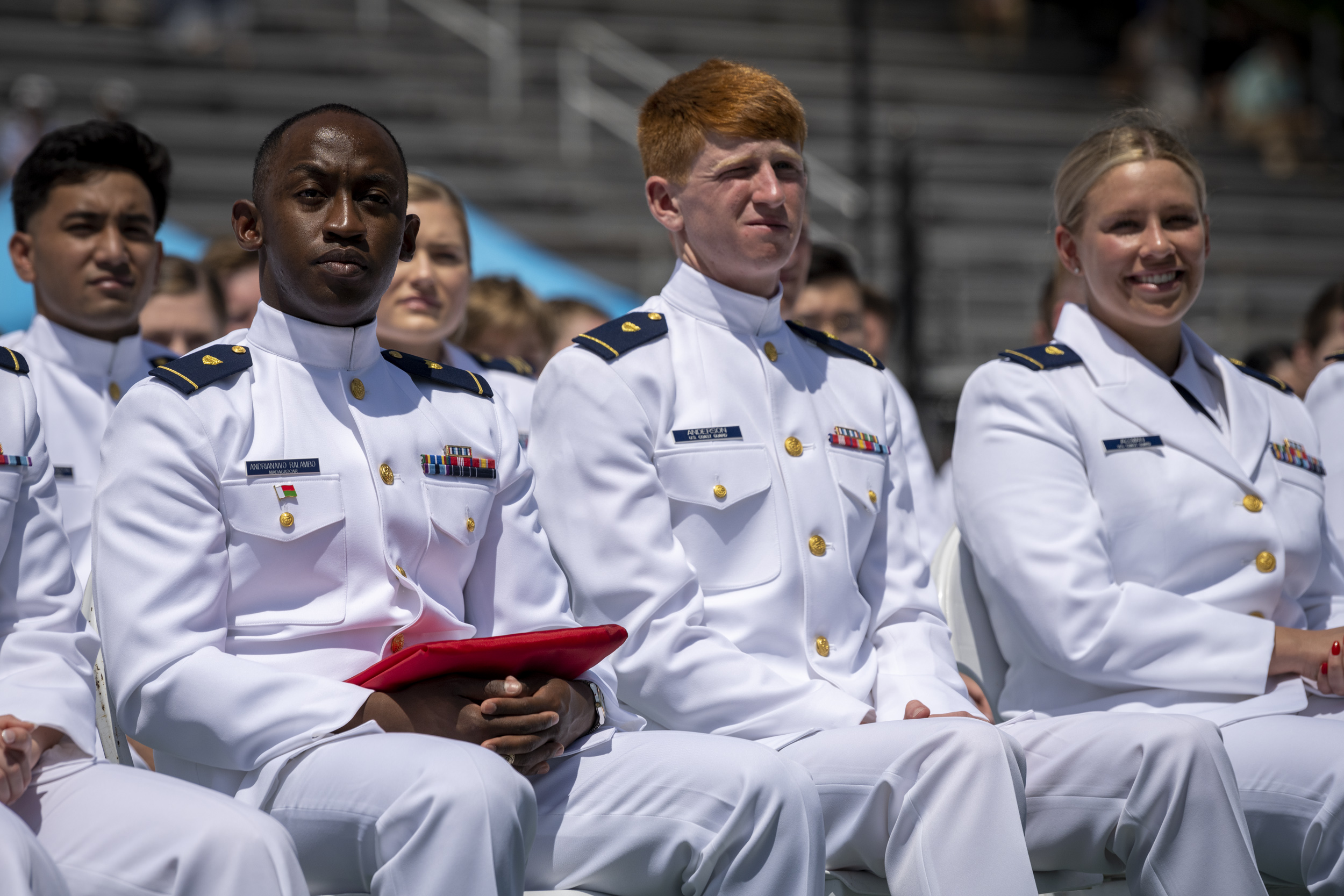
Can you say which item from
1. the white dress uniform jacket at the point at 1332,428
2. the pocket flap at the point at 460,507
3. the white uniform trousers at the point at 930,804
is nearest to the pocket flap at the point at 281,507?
the pocket flap at the point at 460,507

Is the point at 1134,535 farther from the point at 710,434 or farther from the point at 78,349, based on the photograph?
the point at 78,349

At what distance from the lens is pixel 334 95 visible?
11734 mm

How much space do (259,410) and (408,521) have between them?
0.31 metres

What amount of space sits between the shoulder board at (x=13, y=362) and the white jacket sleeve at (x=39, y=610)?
Answer: 0.07 feet

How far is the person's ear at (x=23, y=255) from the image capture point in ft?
12.7

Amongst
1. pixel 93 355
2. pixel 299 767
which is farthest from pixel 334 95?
pixel 299 767

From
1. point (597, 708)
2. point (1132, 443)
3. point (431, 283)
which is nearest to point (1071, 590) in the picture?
point (1132, 443)

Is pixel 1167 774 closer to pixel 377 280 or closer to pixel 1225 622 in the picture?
pixel 1225 622

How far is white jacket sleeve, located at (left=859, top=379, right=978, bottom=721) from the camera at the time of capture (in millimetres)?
2953

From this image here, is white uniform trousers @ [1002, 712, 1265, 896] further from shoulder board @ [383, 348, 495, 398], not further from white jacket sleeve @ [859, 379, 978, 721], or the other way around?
shoulder board @ [383, 348, 495, 398]

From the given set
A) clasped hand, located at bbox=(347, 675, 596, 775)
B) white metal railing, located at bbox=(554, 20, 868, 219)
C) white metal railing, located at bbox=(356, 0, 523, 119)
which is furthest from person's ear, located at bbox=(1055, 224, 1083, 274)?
white metal railing, located at bbox=(356, 0, 523, 119)

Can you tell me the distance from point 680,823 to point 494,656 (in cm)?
39

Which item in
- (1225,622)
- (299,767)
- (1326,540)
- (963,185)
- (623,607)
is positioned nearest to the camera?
(299,767)

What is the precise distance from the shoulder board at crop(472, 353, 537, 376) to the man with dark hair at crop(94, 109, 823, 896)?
1.62 meters
